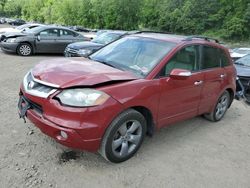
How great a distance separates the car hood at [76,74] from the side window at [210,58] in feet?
5.45

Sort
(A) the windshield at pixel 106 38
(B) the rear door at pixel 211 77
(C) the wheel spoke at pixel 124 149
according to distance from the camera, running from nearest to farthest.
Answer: (C) the wheel spoke at pixel 124 149 < (B) the rear door at pixel 211 77 < (A) the windshield at pixel 106 38

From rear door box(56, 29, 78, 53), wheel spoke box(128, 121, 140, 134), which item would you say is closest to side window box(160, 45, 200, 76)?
wheel spoke box(128, 121, 140, 134)

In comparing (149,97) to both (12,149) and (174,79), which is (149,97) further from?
(12,149)

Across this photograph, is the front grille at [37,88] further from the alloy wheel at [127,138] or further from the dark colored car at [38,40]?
the dark colored car at [38,40]

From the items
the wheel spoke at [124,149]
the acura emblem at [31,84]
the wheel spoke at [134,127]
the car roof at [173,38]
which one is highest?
the car roof at [173,38]

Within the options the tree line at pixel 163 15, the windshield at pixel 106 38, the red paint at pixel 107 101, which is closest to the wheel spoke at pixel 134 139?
the red paint at pixel 107 101

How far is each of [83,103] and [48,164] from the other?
98 cm

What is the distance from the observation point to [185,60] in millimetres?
4602

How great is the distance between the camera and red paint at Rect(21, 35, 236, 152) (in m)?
3.37

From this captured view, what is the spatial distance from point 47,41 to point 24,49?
3.64ft

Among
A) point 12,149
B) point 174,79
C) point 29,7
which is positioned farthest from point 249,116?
point 29,7

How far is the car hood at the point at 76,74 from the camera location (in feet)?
11.5

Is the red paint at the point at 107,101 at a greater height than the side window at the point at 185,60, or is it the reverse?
the side window at the point at 185,60

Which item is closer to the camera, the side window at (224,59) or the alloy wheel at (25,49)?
the side window at (224,59)
